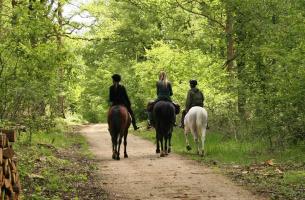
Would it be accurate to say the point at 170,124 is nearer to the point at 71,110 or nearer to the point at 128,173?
the point at 128,173

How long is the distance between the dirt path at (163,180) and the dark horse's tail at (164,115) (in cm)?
97

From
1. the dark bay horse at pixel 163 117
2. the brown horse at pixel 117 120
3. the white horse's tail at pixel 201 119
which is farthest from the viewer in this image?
the dark bay horse at pixel 163 117

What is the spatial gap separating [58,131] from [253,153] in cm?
1306

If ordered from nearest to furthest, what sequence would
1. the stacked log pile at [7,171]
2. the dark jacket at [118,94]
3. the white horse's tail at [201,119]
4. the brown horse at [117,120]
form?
the stacked log pile at [7,171] → the brown horse at [117,120] → the dark jacket at [118,94] → the white horse's tail at [201,119]

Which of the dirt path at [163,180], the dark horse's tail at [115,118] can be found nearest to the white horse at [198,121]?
the dirt path at [163,180]

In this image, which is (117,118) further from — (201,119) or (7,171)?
(7,171)

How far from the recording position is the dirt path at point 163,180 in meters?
10.1

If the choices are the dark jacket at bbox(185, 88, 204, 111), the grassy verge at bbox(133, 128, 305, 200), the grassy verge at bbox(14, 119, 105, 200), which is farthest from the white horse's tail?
the grassy verge at bbox(14, 119, 105, 200)

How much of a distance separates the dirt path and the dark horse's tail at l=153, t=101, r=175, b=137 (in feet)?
3.18

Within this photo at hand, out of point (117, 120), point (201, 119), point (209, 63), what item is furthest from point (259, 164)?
point (209, 63)

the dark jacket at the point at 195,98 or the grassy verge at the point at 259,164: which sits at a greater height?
the dark jacket at the point at 195,98

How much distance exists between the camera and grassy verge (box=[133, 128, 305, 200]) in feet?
34.9

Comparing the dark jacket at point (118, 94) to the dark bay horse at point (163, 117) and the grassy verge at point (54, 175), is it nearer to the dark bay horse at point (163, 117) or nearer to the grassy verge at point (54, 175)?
the dark bay horse at point (163, 117)

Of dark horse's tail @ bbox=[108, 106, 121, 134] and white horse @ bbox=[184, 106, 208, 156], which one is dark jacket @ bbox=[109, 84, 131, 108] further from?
white horse @ bbox=[184, 106, 208, 156]
